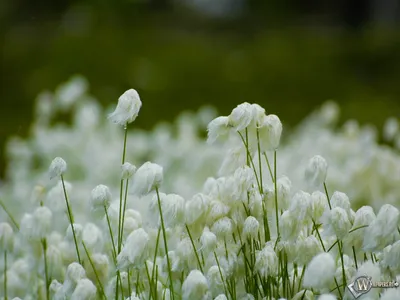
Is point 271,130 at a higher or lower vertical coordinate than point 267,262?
higher

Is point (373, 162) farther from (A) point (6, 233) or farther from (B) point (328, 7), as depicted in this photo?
(B) point (328, 7)

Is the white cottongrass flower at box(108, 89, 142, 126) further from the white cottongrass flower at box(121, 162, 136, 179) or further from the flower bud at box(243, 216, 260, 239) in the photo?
the flower bud at box(243, 216, 260, 239)

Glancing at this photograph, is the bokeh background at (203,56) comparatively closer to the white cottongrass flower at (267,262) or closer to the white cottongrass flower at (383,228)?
the white cottongrass flower at (267,262)

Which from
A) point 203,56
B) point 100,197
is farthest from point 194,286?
point 203,56

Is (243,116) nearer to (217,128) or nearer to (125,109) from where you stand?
(217,128)

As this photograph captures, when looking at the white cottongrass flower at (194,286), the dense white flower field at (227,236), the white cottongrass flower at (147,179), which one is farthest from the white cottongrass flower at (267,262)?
the white cottongrass flower at (147,179)

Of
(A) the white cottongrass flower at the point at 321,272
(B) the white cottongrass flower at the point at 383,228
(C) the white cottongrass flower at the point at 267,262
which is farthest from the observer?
(C) the white cottongrass flower at the point at 267,262

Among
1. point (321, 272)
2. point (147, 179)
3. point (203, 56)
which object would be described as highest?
point (203, 56)
